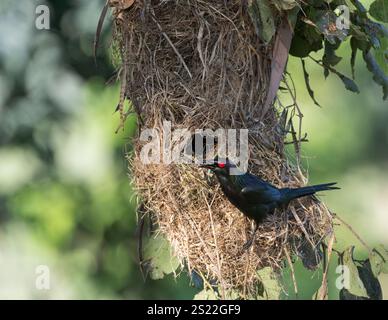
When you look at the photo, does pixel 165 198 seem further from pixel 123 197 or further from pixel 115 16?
pixel 123 197

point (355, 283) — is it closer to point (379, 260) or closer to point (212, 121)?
point (379, 260)

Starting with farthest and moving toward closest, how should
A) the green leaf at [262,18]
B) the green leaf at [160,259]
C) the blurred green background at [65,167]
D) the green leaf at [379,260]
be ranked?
the blurred green background at [65,167] → the green leaf at [160,259] → the green leaf at [379,260] → the green leaf at [262,18]

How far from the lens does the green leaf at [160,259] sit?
249 centimetres

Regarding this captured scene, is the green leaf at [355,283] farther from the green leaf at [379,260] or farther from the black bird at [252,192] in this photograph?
the black bird at [252,192]

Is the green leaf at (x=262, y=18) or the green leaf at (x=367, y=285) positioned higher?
the green leaf at (x=262, y=18)

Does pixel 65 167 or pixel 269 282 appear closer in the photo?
pixel 269 282

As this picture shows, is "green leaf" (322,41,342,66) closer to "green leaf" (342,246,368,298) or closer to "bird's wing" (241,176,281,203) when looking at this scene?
"bird's wing" (241,176,281,203)

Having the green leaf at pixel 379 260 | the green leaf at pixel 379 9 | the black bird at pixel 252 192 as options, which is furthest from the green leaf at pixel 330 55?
the green leaf at pixel 379 260

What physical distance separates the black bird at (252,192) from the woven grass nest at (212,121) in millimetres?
57

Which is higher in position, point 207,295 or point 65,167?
point 65,167

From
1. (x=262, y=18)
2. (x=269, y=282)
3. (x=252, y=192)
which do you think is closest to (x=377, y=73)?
(x=262, y=18)

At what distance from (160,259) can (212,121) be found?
45cm

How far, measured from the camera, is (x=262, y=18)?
2.21 m

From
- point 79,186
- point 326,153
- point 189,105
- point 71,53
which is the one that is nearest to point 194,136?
point 189,105
